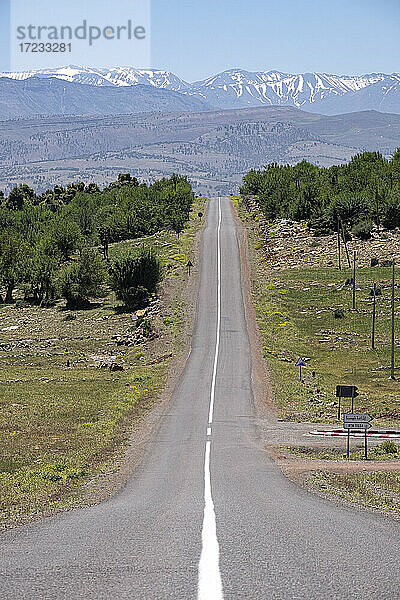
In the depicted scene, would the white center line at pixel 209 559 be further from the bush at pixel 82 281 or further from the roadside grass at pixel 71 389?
the bush at pixel 82 281

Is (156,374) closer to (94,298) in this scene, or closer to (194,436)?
(194,436)

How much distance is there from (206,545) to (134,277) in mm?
72749

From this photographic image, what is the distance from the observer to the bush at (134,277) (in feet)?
274

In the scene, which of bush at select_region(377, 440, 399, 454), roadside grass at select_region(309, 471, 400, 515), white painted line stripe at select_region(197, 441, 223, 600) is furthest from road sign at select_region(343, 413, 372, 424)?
white painted line stripe at select_region(197, 441, 223, 600)

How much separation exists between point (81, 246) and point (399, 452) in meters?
95.3

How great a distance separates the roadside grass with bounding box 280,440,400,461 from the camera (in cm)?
2673

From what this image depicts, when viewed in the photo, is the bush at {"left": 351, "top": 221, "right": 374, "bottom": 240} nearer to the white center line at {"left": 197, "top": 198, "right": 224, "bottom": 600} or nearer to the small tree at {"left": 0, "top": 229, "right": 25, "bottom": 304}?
the small tree at {"left": 0, "top": 229, "right": 25, "bottom": 304}

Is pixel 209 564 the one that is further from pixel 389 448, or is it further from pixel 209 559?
pixel 389 448

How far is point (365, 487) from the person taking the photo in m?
20.2

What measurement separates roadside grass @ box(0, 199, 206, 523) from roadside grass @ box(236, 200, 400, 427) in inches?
356

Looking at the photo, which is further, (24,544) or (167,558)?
(24,544)

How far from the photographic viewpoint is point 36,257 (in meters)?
99.2

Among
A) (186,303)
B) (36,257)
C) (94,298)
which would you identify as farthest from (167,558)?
(36,257)

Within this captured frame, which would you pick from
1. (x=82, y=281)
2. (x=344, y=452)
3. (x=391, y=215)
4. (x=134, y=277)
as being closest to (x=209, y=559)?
(x=344, y=452)
